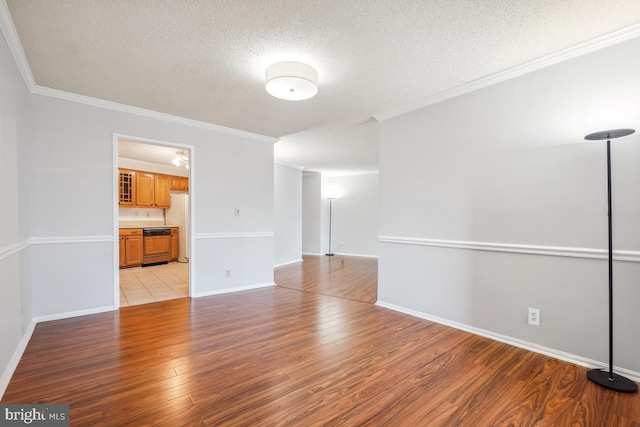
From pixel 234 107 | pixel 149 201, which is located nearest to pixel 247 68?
pixel 234 107

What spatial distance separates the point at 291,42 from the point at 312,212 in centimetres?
652

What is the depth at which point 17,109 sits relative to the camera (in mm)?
2338

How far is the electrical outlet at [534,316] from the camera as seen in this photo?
7.60 ft

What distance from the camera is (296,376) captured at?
1.95 m

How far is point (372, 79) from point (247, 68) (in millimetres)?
1133

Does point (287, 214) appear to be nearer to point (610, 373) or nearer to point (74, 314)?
point (74, 314)

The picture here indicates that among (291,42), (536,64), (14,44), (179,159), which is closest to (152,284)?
(179,159)

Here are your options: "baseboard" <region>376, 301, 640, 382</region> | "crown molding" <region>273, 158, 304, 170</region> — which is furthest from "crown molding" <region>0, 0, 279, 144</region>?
"baseboard" <region>376, 301, 640, 382</region>

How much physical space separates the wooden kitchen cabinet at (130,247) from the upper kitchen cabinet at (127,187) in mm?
689

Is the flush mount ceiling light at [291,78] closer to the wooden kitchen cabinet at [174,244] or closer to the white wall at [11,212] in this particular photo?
the white wall at [11,212]

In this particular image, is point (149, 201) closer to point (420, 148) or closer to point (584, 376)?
point (420, 148)

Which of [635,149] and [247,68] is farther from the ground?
[247,68]

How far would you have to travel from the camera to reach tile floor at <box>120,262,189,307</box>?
12.6 feet

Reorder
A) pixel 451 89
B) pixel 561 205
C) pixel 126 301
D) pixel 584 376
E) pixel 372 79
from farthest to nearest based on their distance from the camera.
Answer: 1. pixel 126 301
2. pixel 451 89
3. pixel 372 79
4. pixel 561 205
5. pixel 584 376
